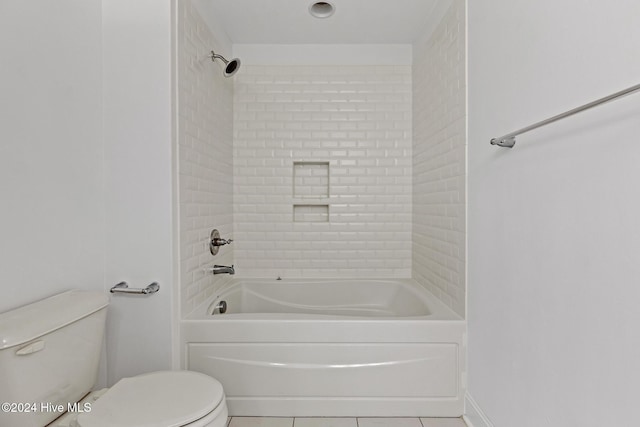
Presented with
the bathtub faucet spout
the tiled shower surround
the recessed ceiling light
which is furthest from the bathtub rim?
the recessed ceiling light

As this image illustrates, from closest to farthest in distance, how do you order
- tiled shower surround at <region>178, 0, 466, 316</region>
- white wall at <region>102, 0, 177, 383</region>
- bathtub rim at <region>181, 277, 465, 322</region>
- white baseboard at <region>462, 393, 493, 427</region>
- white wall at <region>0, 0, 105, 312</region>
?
1. white wall at <region>0, 0, 105, 312</region>
2. white baseboard at <region>462, 393, 493, 427</region>
3. white wall at <region>102, 0, 177, 383</region>
4. bathtub rim at <region>181, 277, 465, 322</region>
5. tiled shower surround at <region>178, 0, 466, 316</region>

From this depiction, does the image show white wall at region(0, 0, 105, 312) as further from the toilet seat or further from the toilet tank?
the toilet seat

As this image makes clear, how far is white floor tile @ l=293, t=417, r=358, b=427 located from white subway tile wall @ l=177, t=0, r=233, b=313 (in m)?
0.80

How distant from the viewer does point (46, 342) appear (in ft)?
3.80

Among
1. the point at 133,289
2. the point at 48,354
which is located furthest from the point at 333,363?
the point at 48,354

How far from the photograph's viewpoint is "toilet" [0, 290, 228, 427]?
3.46ft

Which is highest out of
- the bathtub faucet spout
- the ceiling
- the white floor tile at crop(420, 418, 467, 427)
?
the ceiling

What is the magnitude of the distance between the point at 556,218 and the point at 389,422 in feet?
4.17

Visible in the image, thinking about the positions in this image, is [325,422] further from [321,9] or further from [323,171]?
[321,9]

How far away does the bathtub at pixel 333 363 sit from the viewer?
174 cm

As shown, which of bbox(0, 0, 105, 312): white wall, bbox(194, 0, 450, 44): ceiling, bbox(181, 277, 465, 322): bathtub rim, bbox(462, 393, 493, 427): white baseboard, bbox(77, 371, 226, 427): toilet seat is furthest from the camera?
bbox(194, 0, 450, 44): ceiling

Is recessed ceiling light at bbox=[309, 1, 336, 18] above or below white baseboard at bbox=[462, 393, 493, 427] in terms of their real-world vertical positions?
above

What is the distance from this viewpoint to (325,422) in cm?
173

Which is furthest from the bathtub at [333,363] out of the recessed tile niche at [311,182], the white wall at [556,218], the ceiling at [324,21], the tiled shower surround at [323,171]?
the ceiling at [324,21]
